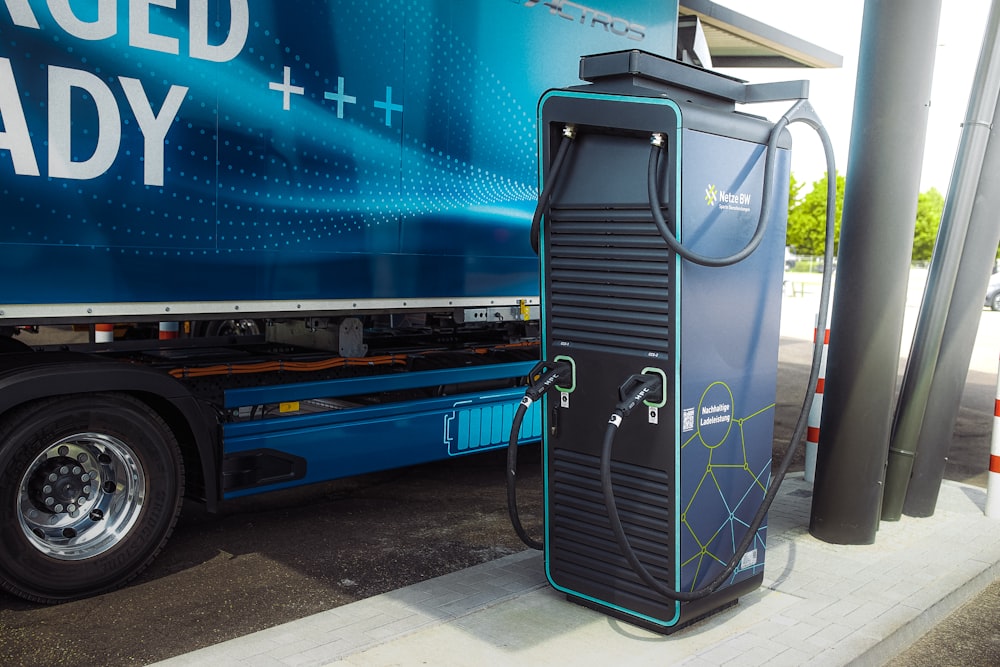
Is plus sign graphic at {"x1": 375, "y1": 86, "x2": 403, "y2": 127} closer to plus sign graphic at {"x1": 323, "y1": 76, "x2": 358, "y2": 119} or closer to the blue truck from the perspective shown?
the blue truck

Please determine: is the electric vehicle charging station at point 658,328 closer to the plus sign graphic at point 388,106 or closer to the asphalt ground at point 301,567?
the asphalt ground at point 301,567

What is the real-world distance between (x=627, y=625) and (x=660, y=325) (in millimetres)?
1324

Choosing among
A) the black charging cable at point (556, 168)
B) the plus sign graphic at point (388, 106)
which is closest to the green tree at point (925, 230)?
the plus sign graphic at point (388, 106)

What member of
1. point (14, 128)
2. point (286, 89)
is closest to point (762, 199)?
point (286, 89)

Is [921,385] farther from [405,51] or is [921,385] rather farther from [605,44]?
[405,51]

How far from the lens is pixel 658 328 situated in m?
3.81

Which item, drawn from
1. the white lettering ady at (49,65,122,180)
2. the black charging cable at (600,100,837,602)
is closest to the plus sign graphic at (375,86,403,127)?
the white lettering ady at (49,65,122,180)

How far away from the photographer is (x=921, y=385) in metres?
6.00

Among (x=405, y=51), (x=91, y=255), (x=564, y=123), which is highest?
(x=405, y=51)

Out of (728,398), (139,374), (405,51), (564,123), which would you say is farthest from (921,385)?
(139,374)

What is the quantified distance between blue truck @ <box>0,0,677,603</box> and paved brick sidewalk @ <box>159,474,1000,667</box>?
1.31 meters

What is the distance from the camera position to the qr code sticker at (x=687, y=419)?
3.81 meters

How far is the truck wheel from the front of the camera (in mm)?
4258

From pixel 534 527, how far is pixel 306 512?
149 cm
